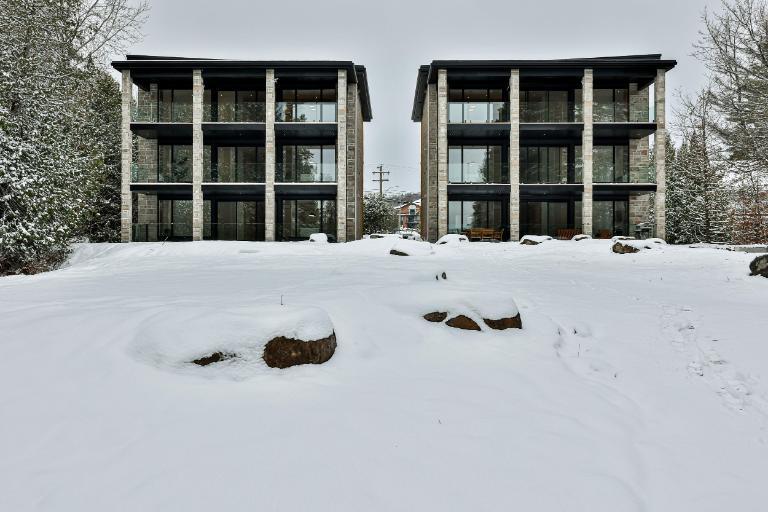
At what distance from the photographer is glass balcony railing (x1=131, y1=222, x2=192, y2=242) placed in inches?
875

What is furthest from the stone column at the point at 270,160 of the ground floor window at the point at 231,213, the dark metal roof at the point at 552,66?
the dark metal roof at the point at 552,66

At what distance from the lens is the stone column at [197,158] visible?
21.9 m

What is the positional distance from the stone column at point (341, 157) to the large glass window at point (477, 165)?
18.9ft

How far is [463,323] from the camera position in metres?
5.32

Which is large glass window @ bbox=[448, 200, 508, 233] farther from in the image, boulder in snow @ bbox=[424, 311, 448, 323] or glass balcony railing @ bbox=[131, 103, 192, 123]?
boulder in snow @ bbox=[424, 311, 448, 323]

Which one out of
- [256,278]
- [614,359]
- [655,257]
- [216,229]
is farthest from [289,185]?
[614,359]

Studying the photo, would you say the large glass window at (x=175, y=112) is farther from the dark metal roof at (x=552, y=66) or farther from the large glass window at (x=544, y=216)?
the large glass window at (x=544, y=216)

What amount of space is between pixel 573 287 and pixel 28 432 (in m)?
8.47

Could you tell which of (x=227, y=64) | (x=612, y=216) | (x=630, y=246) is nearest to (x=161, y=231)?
(x=227, y=64)

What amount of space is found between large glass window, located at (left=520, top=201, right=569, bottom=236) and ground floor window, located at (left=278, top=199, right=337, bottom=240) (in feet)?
36.0

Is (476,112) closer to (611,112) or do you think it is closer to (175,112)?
(611,112)

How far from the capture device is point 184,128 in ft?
73.6

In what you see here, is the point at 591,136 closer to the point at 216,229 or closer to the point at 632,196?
the point at 632,196

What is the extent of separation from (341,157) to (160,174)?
33.3ft
